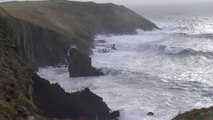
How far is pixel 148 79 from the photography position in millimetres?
45625

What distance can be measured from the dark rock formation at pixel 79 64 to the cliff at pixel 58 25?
4469 millimetres

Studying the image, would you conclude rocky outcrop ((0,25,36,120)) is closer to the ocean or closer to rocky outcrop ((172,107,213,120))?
rocky outcrop ((172,107,213,120))

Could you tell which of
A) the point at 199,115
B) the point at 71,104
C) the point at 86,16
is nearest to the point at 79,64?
the point at 71,104

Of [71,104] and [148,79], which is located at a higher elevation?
[71,104]

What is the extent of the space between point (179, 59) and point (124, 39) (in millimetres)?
28384

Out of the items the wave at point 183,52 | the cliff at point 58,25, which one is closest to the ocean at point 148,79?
the wave at point 183,52

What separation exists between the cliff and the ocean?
3.20 metres

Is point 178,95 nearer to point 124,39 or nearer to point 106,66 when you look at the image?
point 106,66

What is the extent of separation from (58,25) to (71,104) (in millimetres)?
37519

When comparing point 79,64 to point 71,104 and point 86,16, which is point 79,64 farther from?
point 86,16

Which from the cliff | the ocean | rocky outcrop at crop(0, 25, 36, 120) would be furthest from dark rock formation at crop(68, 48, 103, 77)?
rocky outcrop at crop(0, 25, 36, 120)

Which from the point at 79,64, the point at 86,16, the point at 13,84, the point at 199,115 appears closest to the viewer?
the point at 199,115

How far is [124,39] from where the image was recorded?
284 feet

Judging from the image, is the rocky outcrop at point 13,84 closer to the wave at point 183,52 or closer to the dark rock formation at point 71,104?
the dark rock formation at point 71,104
